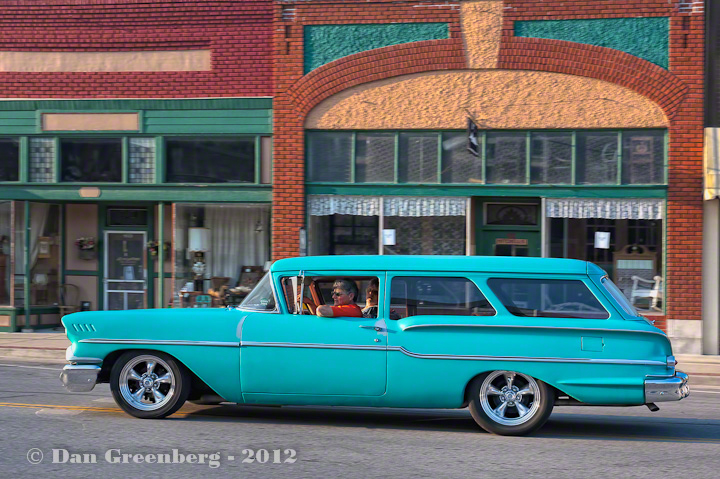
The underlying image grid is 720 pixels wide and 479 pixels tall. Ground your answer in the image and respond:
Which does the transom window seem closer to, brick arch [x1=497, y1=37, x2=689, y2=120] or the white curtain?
Result: brick arch [x1=497, y1=37, x2=689, y2=120]

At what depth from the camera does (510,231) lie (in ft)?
49.5

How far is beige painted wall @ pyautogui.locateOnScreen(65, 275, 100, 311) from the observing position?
1694cm

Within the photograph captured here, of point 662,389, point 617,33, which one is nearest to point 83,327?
point 662,389

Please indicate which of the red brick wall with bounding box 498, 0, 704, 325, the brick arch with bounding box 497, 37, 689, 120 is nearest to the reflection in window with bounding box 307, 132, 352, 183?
the brick arch with bounding box 497, 37, 689, 120

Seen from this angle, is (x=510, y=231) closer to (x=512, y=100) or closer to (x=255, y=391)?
(x=512, y=100)

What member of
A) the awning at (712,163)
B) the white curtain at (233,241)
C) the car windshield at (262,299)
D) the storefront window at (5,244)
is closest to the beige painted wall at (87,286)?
the storefront window at (5,244)

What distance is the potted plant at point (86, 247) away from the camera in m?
16.8

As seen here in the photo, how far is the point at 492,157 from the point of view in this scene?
1487 centimetres

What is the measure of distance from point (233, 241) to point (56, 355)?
13.3 feet

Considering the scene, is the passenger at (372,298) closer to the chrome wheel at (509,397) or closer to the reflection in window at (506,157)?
the chrome wheel at (509,397)

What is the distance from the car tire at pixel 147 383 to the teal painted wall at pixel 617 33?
988 cm

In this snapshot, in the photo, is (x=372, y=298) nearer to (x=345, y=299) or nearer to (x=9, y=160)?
(x=345, y=299)

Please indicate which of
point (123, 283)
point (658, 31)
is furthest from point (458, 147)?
point (123, 283)

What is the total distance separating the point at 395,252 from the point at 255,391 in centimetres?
834
